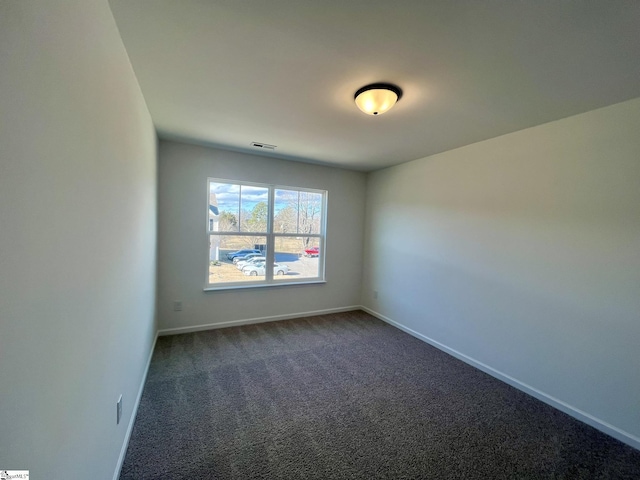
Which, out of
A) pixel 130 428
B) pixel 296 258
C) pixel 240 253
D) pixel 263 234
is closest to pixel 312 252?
pixel 296 258

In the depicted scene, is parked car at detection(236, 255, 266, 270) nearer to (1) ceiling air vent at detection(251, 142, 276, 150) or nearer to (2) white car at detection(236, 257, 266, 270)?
(2) white car at detection(236, 257, 266, 270)

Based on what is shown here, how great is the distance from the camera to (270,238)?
13.1 feet

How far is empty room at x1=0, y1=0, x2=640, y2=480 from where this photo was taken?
0.84m

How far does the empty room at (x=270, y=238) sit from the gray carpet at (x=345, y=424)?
0.02m

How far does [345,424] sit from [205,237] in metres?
2.74

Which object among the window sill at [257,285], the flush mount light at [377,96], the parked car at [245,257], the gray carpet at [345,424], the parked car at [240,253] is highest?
the flush mount light at [377,96]

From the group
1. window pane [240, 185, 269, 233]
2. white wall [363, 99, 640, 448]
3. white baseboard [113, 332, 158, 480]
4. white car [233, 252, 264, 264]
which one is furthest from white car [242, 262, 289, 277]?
white wall [363, 99, 640, 448]

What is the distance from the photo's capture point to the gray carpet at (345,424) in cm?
165

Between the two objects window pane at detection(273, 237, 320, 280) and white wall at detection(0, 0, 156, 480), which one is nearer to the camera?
white wall at detection(0, 0, 156, 480)

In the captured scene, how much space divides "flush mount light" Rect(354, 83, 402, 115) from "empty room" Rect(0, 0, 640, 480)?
0.6 inches

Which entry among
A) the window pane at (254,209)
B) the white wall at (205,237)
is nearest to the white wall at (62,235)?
the white wall at (205,237)

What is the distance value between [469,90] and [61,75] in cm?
220

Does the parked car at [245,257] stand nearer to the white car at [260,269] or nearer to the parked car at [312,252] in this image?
the white car at [260,269]

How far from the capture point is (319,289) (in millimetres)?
4418
